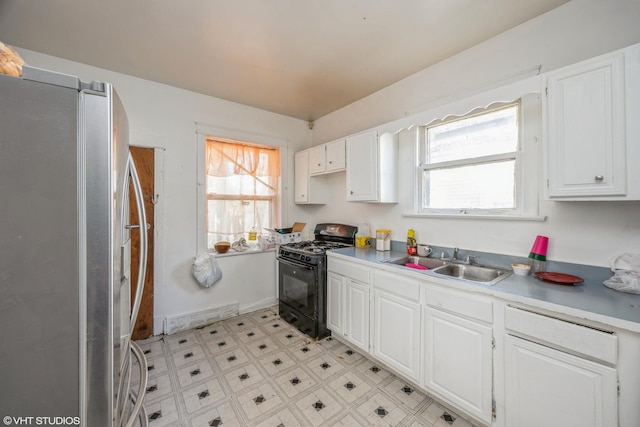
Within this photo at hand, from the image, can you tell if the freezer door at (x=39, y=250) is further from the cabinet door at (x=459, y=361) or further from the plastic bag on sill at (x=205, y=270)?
the plastic bag on sill at (x=205, y=270)

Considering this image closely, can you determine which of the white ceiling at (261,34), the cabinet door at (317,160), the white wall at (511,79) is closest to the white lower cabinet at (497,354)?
the white wall at (511,79)

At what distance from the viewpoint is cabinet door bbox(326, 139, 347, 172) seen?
293 centimetres

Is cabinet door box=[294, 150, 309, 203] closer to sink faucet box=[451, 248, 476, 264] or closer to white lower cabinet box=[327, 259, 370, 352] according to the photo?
white lower cabinet box=[327, 259, 370, 352]

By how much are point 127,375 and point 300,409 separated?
111 cm

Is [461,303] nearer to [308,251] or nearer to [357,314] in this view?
[357,314]

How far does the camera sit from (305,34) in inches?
75.7

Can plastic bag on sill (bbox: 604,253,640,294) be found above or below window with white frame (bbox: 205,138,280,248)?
below

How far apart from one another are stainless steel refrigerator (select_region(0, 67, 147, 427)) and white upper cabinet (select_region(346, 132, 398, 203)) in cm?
214

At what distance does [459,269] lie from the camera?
2088 mm

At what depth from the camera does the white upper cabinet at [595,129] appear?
127cm

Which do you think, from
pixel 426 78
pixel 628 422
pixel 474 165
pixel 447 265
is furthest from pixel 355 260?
pixel 426 78

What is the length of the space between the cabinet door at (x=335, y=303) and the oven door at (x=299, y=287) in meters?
0.14

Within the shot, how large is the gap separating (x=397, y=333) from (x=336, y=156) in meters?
2.00

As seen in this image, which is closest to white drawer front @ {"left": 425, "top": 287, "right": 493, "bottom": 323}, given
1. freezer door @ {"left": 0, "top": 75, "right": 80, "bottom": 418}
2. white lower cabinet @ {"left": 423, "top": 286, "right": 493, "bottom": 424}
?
white lower cabinet @ {"left": 423, "top": 286, "right": 493, "bottom": 424}
